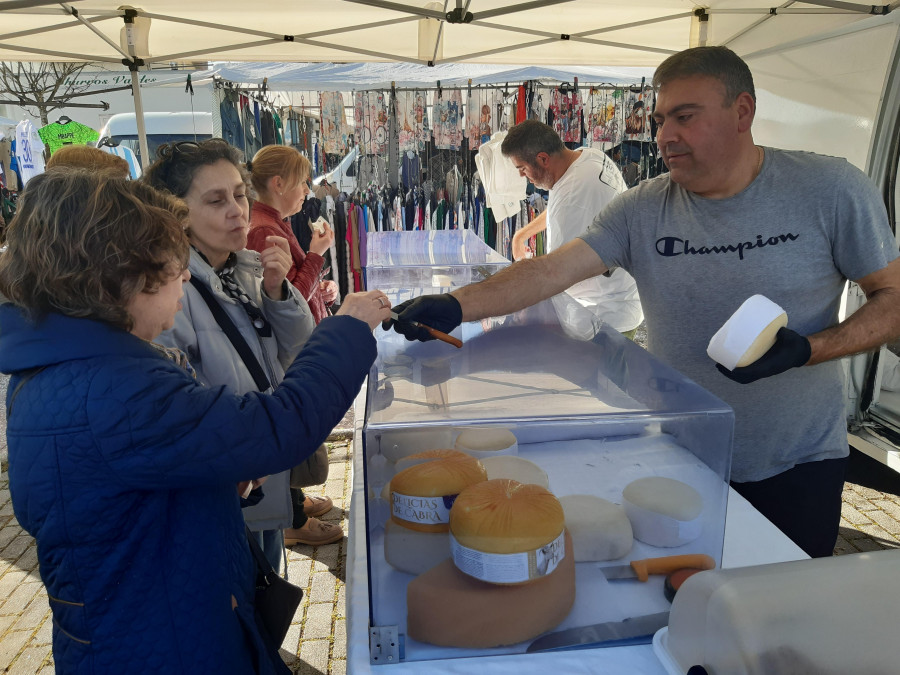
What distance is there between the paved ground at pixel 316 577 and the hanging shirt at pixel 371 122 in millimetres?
3552

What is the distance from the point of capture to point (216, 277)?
1.87m

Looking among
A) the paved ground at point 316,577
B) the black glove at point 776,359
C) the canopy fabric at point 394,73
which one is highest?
the canopy fabric at point 394,73

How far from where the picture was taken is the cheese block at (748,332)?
1160mm

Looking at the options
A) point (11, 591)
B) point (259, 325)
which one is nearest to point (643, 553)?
point (259, 325)

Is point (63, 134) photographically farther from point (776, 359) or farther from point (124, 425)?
point (776, 359)

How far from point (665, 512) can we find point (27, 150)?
9200 mm

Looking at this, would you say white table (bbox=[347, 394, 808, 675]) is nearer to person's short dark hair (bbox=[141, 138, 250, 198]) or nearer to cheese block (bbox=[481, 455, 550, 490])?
cheese block (bbox=[481, 455, 550, 490])

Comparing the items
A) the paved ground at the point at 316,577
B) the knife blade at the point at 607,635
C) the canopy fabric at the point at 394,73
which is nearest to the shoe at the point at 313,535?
the paved ground at the point at 316,577

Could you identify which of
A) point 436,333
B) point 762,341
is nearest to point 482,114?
point 436,333

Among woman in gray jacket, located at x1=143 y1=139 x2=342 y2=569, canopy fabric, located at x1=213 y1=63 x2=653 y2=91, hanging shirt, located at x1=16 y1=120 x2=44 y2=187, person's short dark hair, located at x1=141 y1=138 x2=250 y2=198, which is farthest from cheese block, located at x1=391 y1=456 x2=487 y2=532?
hanging shirt, located at x1=16 y1=120 x2=44 y2=187

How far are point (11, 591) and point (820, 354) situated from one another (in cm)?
345

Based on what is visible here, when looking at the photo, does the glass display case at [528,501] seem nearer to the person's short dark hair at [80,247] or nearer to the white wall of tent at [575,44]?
the person's short dark hair at [80,247]

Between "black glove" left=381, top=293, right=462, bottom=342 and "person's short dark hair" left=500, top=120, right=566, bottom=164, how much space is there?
2476mm

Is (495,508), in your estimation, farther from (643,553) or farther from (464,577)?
(643,553)
